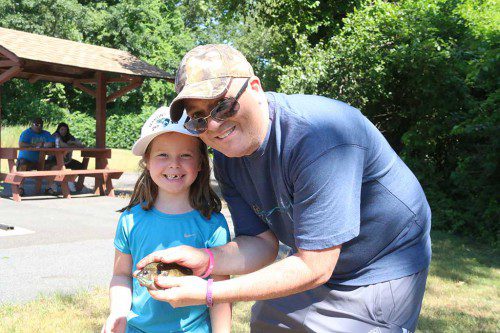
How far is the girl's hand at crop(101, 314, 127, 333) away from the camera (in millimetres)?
2381

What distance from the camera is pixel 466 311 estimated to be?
16.3ft

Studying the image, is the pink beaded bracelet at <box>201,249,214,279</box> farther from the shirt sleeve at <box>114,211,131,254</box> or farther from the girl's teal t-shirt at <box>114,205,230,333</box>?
the shirt sleeve at <box>114,211,131,254</box>

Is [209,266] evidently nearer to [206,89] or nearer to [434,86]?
[206,89]

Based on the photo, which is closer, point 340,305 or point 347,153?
point 347,153

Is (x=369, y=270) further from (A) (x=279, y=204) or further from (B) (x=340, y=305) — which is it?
(A) (x=279, y=204)

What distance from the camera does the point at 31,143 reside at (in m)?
12.8

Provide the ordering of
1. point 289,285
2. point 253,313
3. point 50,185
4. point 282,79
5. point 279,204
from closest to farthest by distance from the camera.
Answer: point 289,285, point 279,204, point 253,313, point 282,79, point 50,185

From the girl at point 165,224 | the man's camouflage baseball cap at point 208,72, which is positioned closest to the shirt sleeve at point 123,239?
the girl at point 165,224

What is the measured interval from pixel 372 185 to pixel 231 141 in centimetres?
54

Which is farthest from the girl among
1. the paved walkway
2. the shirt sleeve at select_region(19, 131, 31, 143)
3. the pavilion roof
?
the shirt sleeve at select_region(19, 131, 31, 143)

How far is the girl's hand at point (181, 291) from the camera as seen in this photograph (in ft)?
6.04

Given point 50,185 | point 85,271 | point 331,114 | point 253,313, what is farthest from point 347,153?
point 50,185

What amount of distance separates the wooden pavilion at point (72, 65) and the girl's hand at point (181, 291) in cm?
1064

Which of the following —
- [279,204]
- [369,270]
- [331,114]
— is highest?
[331,114]
